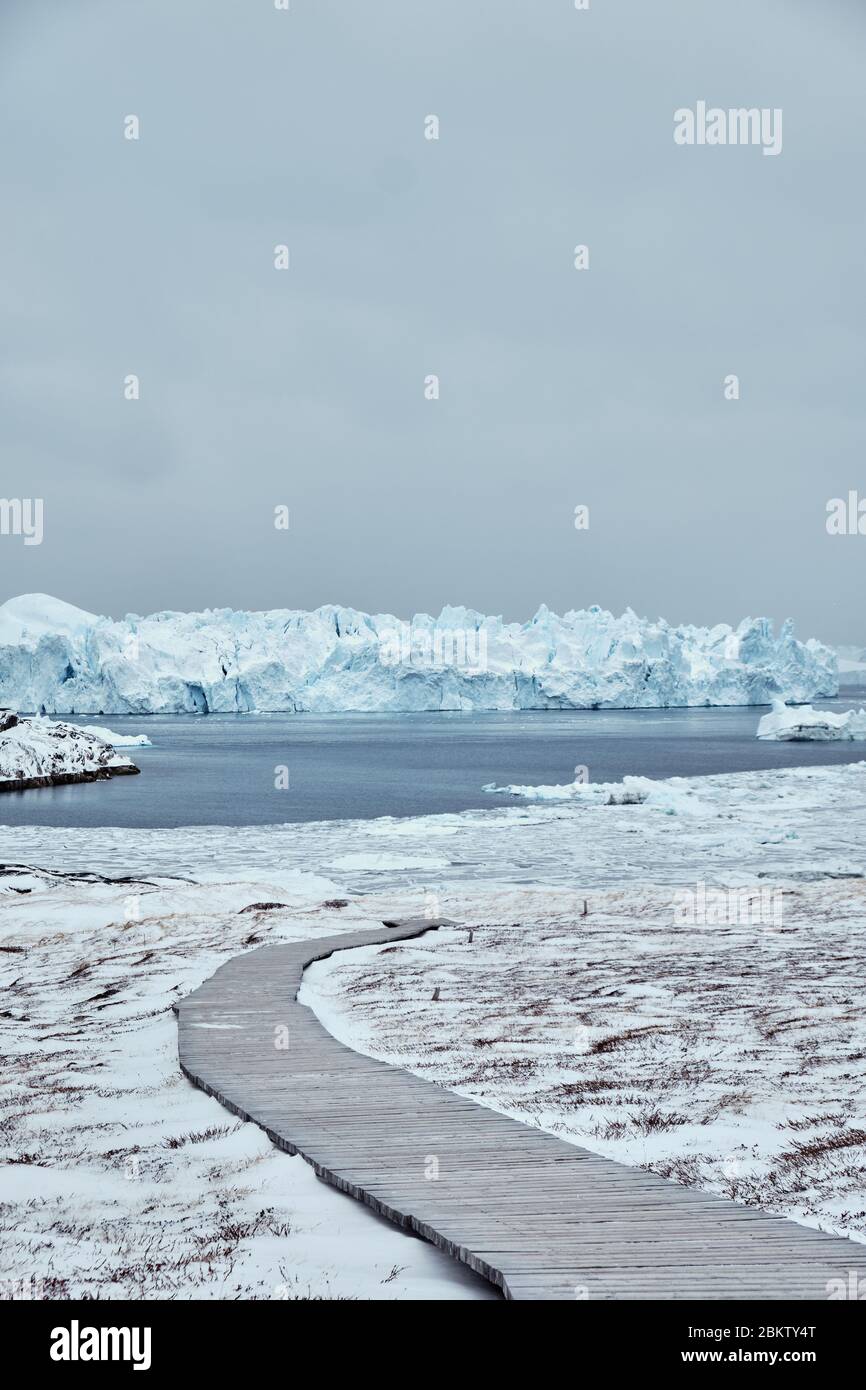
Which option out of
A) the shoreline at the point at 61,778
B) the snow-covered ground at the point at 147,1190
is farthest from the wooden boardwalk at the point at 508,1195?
the shoreline at the point at 61,778

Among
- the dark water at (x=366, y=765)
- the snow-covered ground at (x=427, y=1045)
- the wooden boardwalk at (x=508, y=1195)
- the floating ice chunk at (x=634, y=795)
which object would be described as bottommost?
the dark water at (x=366, y=765)

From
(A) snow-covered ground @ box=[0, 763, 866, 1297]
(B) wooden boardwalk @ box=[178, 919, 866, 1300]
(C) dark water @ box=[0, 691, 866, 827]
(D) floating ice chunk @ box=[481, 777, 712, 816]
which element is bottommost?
(C) dark water @ box=[0, 691, 866, 827]

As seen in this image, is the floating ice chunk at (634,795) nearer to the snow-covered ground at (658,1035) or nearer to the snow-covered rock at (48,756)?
the snow-covered ground at (658,1035)

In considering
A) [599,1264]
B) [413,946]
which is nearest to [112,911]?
[413,946]

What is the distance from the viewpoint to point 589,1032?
8.24 m

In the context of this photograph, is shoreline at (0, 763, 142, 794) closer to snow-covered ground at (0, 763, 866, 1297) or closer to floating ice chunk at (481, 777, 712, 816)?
floating ice chunk at (481, 777, 712, 816)

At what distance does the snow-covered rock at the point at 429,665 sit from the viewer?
415 feet

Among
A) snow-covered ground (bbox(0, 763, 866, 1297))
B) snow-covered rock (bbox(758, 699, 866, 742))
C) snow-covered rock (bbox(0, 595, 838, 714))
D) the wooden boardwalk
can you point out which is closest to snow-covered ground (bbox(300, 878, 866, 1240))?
snow-covered ground (bbox(0, 763, 866, 1297))

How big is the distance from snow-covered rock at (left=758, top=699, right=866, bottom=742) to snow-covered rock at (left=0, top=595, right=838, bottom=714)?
5177cm

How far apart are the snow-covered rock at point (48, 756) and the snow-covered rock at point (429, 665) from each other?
57883mm

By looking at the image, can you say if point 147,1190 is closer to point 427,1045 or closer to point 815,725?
point 427,1045

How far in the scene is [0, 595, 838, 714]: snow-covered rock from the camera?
415 feet

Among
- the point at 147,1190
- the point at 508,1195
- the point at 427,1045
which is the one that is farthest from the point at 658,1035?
the point at 147,1190

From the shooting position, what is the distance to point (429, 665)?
131 metres
